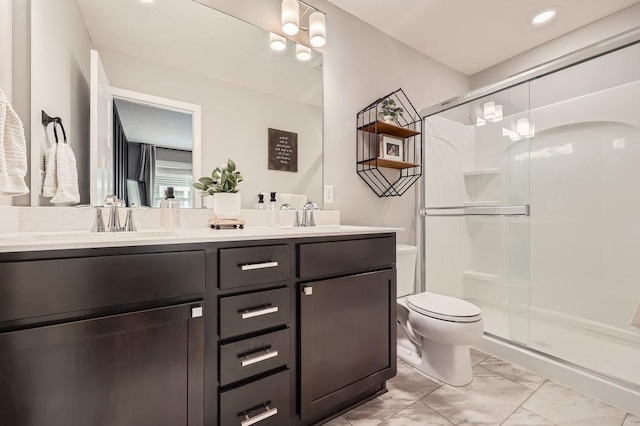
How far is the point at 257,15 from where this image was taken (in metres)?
1.67

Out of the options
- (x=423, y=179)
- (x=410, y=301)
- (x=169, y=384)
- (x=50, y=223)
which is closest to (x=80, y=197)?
(x=50, y=223)

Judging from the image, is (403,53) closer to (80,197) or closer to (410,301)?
(410,301)

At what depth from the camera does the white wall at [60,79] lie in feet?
3.65

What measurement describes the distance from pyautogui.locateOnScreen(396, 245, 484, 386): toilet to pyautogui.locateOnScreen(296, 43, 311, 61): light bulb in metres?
1.42

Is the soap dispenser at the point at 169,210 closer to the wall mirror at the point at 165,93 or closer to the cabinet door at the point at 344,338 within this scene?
the wall mirror at the point at 165,93

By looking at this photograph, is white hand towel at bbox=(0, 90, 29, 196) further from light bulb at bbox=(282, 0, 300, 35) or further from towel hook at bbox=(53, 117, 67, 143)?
light bulb at bbox=(282, 0, 300, 35)

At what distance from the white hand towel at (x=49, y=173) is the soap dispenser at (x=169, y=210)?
0.38 metres

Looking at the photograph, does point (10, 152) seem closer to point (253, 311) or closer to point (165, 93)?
point (165, 93)

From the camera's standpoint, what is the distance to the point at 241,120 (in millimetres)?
1598

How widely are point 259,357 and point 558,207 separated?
224 centimetres

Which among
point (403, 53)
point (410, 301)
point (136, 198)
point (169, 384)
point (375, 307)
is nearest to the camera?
point (169, 384)

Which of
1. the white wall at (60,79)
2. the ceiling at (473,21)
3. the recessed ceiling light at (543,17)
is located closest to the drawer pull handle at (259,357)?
the white wall at (60,79)

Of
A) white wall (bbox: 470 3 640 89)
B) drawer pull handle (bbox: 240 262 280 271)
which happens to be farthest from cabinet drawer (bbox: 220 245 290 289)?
white wall (bbox: 470 3 640 89)

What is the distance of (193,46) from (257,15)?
464mm
